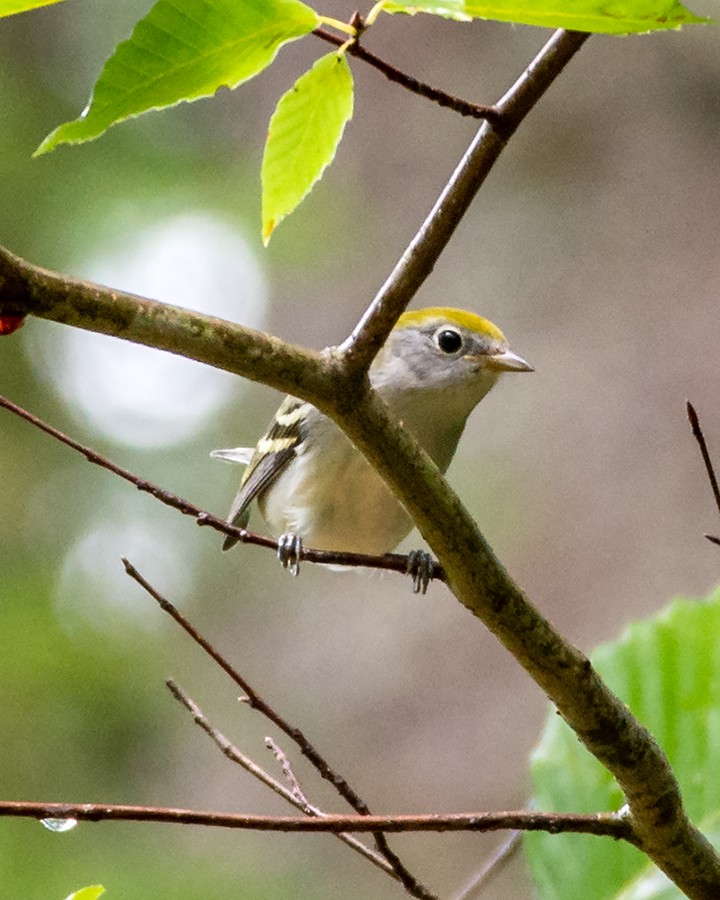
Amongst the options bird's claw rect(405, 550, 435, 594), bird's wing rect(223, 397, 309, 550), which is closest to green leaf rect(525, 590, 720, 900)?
bird's claw rect(405, 550, 435, 594)

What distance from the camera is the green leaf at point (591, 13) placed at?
1.75 feet

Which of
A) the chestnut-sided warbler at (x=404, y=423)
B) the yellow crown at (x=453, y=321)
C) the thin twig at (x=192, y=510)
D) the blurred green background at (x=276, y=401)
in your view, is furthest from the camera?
the blurred green background at (x=276, y=401)

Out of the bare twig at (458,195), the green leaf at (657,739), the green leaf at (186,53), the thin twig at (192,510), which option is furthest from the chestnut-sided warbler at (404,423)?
the green leaf at (186,53)

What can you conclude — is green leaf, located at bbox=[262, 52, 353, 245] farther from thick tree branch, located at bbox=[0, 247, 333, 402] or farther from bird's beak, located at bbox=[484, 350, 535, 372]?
bird's beak, located at bbox=[484, 350, 535, 372]

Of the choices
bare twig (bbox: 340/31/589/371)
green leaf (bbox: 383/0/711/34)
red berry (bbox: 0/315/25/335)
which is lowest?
red berry (bbox: 0/315/25/335)

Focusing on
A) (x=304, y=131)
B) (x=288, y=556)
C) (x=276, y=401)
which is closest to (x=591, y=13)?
(x=304, y=131)

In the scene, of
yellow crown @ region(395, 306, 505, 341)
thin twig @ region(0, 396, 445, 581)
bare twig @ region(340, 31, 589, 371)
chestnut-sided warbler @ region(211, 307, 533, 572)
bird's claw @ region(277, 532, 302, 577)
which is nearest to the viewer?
bare twig @ region(340, 31, 589, 371)

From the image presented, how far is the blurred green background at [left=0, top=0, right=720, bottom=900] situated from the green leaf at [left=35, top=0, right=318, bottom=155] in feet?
7.77

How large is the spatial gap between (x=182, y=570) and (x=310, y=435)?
7.42 ft

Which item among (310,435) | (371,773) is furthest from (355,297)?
(310,435)

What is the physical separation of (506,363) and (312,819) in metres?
1.15

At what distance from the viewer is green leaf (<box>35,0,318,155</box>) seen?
57 cm

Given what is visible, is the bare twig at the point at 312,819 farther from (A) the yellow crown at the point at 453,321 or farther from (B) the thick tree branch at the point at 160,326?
(A) the yellow crown at the point at 453,321

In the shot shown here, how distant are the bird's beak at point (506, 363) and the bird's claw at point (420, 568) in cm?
41
